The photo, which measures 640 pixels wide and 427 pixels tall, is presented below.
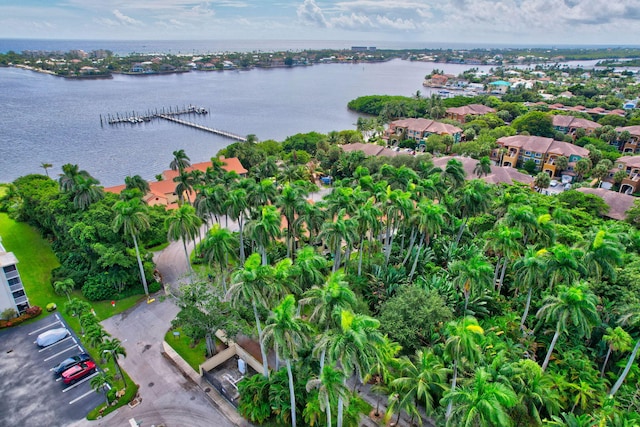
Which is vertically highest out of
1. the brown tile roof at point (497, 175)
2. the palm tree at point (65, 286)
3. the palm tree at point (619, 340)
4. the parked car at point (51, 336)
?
the brown tile roof at point (497, 175)

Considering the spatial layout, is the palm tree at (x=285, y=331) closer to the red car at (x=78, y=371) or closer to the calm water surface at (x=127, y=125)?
the red car at (x=78, y=371)

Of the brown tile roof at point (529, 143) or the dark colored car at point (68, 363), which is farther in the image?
the brown tile roof at point (529, 143)

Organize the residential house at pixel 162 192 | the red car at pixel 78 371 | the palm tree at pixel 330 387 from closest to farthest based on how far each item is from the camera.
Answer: the palm tree at pixel 330 387 → the red car at pixel 78 371 → the residential house at pixel 162 192

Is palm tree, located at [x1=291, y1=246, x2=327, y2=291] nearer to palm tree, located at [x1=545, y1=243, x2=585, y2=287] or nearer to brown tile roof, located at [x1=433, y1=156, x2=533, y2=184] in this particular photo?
palm tree, located at [x1=545, y1=243, x2=585, y2=287]

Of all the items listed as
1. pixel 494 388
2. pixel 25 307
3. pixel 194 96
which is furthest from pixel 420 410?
pixel 194 96

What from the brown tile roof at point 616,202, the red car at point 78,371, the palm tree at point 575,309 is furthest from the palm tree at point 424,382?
the brown tile roof at point 616,202
